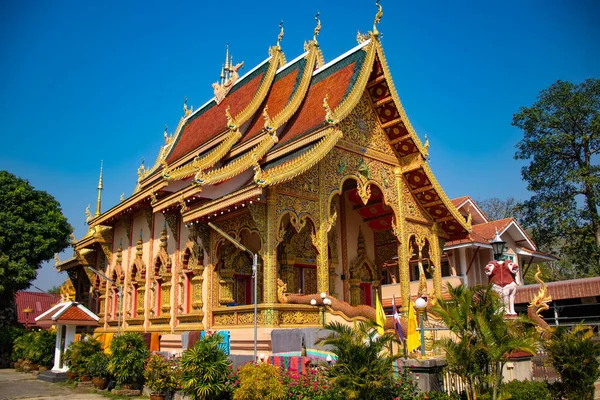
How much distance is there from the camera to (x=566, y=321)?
64.6 ft

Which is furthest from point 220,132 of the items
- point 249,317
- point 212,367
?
point 212,367

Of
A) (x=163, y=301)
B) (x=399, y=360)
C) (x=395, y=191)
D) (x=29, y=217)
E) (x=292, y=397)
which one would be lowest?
(x=292, y=397)

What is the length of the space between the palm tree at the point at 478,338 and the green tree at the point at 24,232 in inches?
813

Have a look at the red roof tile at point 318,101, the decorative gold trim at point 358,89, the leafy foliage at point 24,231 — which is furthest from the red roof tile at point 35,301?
the decorative gold trim at point 358,89

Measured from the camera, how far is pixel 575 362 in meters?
8.65

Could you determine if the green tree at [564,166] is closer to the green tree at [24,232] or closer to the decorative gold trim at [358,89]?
the decorative gold trim at [358,89]

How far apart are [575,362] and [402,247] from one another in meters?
6.46

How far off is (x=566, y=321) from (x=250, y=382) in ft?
49.8

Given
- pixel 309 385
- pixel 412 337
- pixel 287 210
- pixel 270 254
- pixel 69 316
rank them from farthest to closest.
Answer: pixel 69 316, pixel 287 210, pixel 270 254, pixel 412 337, pixel 309 385

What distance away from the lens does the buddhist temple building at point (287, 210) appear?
40.5 ft

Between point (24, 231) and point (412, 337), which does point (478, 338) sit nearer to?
point (412, 337)

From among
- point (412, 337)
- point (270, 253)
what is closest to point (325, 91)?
point (270, 253)

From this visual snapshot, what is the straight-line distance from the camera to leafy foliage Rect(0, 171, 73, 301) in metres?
23.3

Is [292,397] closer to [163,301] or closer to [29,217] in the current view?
[163,301]
